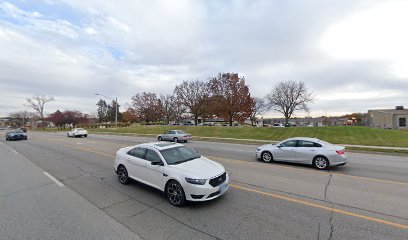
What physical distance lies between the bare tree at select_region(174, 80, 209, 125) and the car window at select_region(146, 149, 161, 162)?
4318cm

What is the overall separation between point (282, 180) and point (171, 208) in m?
3.98

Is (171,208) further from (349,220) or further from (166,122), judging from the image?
(166,122)

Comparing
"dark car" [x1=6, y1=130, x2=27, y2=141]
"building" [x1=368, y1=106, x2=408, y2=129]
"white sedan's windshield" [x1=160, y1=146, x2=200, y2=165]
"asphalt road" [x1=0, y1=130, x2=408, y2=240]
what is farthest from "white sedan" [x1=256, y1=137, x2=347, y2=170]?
"building" [x1=368, y1=106, x2=408, y2=129]

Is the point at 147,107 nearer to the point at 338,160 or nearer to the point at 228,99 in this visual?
the point at 228,99

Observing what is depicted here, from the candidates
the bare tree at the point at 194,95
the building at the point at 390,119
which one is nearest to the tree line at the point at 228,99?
the bare tree at the point at 194,95

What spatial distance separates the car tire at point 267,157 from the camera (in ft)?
33.2

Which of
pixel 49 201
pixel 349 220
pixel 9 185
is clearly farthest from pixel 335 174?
pixel 9 185

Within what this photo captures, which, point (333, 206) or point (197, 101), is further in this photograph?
point (197, 101)

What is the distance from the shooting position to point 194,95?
2018 inches

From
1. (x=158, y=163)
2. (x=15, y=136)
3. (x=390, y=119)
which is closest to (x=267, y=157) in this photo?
(x=158, y=163)

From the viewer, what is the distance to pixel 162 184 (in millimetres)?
5281

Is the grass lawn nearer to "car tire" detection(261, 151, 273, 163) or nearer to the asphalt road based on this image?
"car tire" detection(261, 151, 273, 163)

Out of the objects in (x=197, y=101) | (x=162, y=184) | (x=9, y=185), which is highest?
(x=197, y=101)

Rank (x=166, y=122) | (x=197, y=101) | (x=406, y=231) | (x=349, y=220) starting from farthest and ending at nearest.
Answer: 1. (x=166, y=122)
2. (x=197, y=101)
3. (x=349, y=220)
4. (x=406, y=231)
